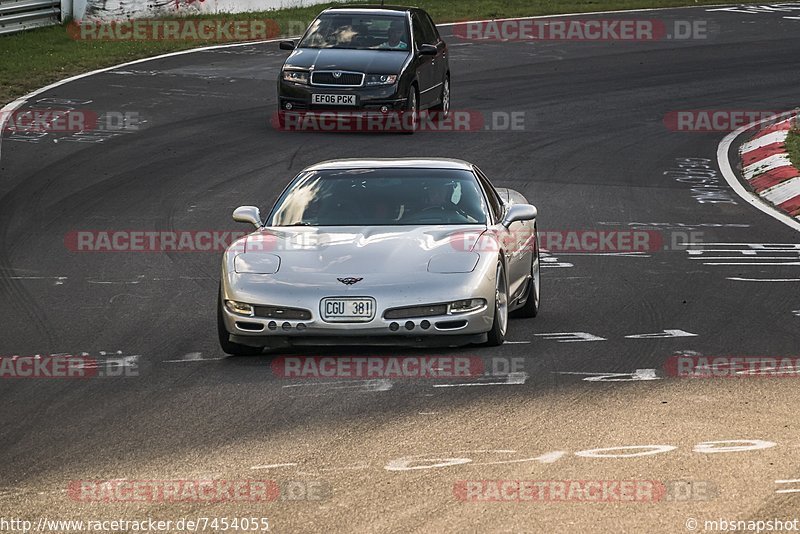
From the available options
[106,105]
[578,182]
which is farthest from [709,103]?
[106,105]

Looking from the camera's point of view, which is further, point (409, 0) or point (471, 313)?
point (409, 0)

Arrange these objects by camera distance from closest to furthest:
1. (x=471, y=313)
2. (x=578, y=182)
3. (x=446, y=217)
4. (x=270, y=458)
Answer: (x=270, y=458), (x=471, y=313), (x=446, y=217), (x=578, y=182)

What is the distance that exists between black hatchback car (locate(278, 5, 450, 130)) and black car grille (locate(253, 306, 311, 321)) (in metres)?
11.7

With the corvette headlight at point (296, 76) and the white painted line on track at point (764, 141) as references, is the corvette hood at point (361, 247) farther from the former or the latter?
the white painted line on track at point (764, 141)

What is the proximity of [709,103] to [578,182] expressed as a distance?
24.6 ft

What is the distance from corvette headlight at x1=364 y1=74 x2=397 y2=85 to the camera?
20.8 metres

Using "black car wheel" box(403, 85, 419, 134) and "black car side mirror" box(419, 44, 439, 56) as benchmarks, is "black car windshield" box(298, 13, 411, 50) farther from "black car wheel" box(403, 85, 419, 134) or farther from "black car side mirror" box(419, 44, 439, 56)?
"black car wheel" box(403, 85, 419, 134)

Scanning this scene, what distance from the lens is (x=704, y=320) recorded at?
10.8 meters

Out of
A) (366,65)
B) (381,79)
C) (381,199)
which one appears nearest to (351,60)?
(366,65)

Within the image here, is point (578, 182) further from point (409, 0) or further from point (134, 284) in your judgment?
point (409, 0)

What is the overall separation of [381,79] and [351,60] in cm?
58

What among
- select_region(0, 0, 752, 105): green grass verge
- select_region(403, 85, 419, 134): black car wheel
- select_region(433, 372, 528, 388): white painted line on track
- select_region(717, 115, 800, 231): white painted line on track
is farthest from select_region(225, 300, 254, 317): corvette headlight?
select_region(0, 0, 752, 105): green grass verge

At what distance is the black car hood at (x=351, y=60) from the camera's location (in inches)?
824

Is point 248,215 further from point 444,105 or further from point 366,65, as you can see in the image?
point 444,105
